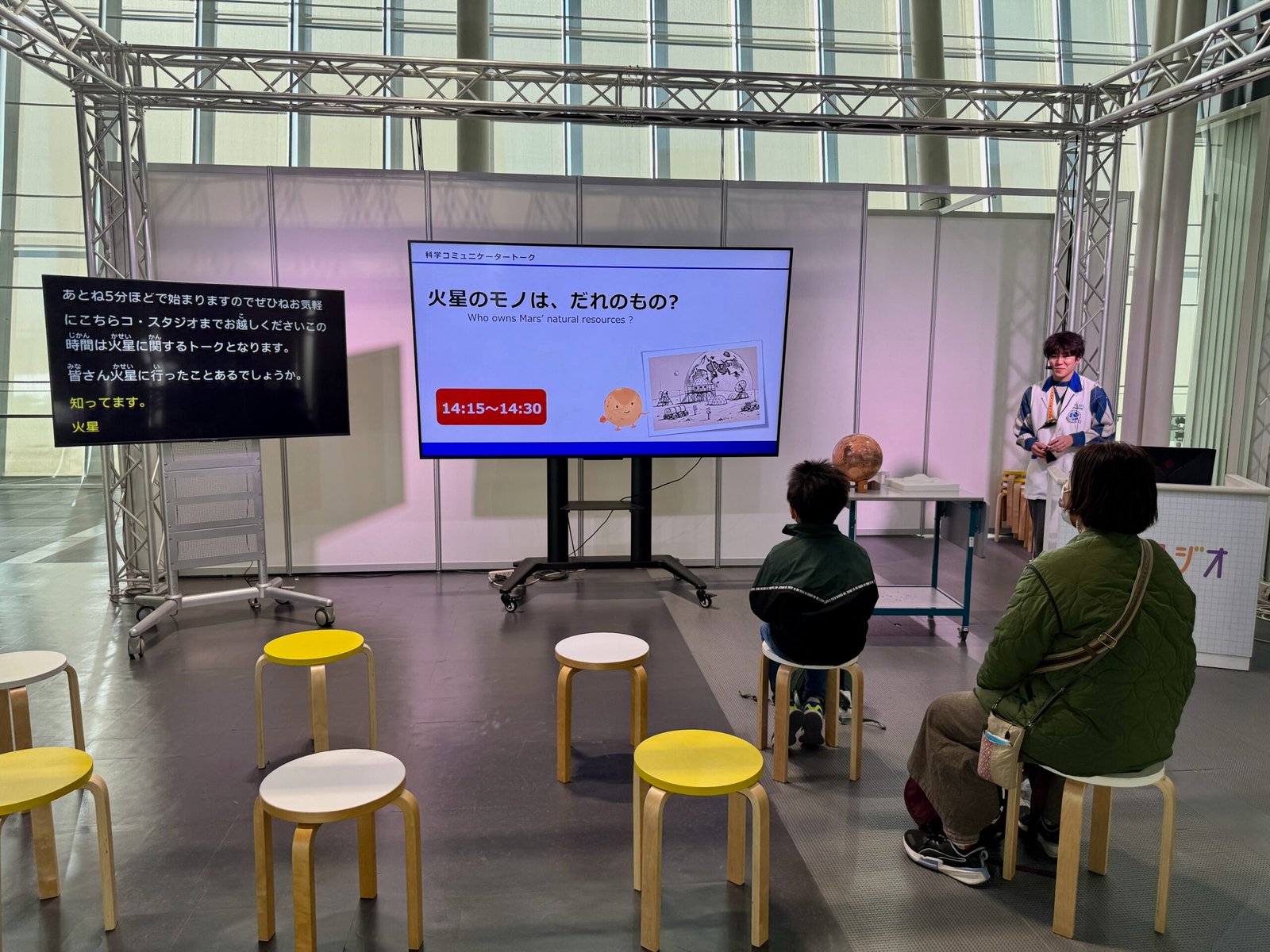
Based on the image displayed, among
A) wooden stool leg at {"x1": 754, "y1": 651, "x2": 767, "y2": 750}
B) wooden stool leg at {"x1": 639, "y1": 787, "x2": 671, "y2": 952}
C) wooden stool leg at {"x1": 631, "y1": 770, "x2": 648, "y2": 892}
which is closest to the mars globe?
wooden stool leg at {"x1": 754, "y1": 651, "x2": 767, "y2": 750}

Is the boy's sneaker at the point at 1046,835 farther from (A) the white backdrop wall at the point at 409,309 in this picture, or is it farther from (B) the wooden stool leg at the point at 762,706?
(A) the white backdrop wall at the point at 409,309

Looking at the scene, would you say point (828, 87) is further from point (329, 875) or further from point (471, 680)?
point (329, 875)

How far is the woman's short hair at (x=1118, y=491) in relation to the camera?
1.97 m

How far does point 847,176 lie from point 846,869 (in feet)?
26.7

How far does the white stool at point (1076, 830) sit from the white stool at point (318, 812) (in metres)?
1.58

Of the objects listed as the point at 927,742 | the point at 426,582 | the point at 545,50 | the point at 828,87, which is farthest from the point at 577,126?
the point at 927,742

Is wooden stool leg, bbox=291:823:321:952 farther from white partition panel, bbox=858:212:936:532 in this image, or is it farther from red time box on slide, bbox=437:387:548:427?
white partition panel, bbox=858:212:936:532

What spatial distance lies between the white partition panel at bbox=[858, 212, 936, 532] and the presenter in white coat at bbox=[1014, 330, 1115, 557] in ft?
5.96

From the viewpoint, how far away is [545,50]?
8766mm

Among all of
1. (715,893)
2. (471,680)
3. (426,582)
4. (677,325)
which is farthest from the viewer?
(426,582)

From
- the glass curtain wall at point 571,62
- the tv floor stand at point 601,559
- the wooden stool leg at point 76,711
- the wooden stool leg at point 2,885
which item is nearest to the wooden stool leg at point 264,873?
the wooden stool leg at point 2,885

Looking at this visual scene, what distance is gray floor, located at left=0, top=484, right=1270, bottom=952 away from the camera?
2.17 m

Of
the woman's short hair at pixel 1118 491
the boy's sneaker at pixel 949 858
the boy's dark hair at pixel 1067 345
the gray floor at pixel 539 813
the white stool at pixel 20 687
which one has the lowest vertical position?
the gray floor at pixel 539 813
